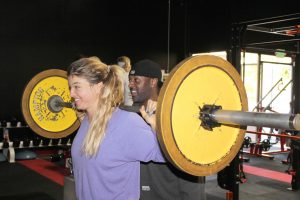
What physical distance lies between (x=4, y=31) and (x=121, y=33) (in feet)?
8.60

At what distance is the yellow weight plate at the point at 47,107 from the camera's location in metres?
2.56

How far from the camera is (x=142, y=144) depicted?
1.28 m

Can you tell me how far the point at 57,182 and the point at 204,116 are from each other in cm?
421

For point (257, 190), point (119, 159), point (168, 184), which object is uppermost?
point (119, 159)

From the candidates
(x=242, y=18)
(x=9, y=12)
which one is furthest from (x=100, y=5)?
(x=242, y=18)

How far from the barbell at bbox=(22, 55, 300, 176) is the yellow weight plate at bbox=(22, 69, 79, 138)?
5.30ft

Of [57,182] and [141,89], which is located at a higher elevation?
[141,89]

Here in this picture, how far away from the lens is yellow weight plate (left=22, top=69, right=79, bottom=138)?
256cm

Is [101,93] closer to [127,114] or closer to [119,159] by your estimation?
[127,114]

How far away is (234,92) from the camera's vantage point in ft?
3.79

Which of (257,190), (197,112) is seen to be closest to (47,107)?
(197,112)

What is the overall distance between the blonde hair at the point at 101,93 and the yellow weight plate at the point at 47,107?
120 cm

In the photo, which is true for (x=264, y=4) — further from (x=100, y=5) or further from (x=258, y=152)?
(x=100, y=5)

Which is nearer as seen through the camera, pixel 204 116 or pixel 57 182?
pixel 204 116
